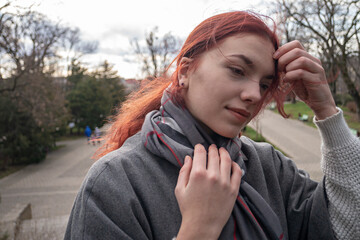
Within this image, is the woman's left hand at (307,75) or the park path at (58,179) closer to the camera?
the woman's left hand at (307,75)

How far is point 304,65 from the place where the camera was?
139 cm

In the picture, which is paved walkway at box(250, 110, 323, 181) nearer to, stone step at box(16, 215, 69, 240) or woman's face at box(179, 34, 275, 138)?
stone step at box(16, 215, 69, 240)

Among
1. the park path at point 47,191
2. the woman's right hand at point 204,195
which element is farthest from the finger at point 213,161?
the park path at point 47,191

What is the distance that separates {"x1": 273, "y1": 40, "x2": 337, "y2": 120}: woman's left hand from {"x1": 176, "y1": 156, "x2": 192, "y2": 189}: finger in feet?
2.25

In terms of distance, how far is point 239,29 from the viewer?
1.32m

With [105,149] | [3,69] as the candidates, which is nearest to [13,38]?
[3,69]

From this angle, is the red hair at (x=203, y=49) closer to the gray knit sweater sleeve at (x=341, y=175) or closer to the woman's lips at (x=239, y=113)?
the woman's lips at (x=239, y=113)

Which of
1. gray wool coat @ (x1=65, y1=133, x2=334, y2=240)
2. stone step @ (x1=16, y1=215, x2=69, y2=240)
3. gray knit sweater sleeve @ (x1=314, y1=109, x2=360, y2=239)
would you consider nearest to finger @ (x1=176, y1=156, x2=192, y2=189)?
gray wool coat @ (x1=65, y1=133, x2=334, y2=240)

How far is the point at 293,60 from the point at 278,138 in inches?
604

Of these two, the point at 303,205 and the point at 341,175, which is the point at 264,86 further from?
the point at 303,205

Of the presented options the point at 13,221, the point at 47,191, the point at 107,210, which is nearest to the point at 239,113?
the point at 107,210

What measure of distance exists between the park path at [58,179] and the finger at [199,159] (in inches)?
207

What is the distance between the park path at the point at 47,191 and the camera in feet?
21.0

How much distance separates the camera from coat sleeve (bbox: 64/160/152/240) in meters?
1.07
